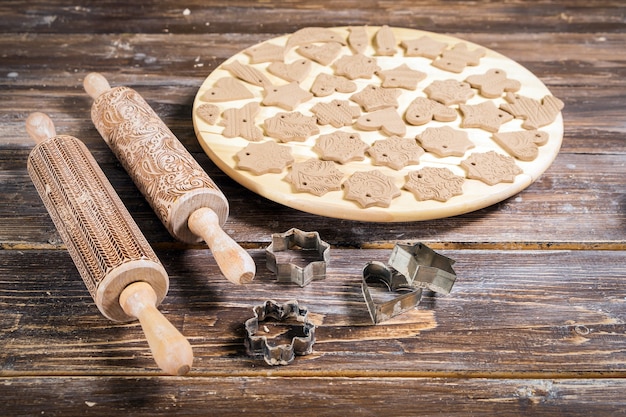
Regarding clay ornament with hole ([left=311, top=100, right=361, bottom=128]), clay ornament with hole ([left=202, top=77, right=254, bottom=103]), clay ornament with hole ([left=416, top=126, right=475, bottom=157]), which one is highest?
clay ornament with hole ([left=416, top=126, right=475, bottom=157])

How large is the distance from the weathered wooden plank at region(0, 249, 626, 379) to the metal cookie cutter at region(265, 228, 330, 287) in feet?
0.06

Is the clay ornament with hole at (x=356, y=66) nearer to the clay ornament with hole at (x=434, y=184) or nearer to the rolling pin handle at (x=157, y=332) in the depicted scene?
the clay ornament with hole at (x=434, y=184)

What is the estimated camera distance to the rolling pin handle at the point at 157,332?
86cm

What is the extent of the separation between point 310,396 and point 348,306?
0.17 m

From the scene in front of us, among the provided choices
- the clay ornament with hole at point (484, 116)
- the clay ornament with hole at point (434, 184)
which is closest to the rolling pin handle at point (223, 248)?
the clay ornament with hole at point (434, 184)

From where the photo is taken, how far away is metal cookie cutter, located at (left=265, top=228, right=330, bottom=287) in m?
1.10

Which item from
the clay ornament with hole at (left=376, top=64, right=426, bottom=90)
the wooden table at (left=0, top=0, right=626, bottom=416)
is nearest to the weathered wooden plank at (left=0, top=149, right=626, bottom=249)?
the wooden table at (left=0, top=0, right=626, bottom=416)

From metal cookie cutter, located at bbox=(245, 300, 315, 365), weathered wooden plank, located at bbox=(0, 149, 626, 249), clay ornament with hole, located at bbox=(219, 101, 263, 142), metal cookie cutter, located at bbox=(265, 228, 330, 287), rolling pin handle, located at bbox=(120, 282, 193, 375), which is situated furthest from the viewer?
clay ornament with hole, located at bbox=(219, 101, 263, 142)

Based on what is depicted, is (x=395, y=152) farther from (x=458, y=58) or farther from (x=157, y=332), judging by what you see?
(x=157, y=332)

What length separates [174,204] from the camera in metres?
1.08

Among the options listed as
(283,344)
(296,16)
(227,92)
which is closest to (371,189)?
(283,344)

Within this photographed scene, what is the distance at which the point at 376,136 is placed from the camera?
4.42 feet

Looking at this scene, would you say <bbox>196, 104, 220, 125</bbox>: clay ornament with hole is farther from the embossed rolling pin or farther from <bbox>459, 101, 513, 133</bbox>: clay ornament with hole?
<bbox>459, 101, 513, 133</bbox>: clay ornament with hole

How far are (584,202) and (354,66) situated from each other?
1.84 ft
